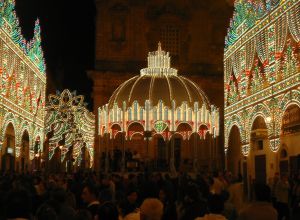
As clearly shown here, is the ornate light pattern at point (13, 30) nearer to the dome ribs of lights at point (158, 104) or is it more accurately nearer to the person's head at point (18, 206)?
the dome ribs of lights at point (158, 104)

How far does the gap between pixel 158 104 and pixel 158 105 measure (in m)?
0.06

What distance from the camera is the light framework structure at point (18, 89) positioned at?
2835 centimetres

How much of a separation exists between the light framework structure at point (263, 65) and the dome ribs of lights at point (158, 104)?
7.75ft

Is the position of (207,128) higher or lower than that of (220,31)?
lower

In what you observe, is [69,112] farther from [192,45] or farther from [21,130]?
[192,45]

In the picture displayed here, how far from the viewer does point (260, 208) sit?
7859mm

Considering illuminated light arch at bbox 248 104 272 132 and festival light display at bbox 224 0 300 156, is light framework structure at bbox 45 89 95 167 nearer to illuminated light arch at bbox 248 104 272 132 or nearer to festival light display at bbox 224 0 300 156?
festival light display at bbox 224 0 300 156

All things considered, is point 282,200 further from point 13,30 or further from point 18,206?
point 13,30

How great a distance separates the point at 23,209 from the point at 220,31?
46.3m

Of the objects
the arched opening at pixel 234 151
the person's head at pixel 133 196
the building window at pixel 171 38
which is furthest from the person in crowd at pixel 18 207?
the building window at pixel 171 38

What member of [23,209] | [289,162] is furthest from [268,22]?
[23,209]

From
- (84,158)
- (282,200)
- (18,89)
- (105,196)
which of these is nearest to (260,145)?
(18,89)

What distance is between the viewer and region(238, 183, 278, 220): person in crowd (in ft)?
25.6

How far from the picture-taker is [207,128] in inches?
1357
